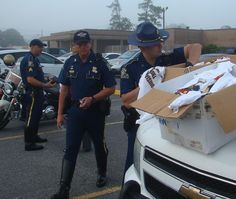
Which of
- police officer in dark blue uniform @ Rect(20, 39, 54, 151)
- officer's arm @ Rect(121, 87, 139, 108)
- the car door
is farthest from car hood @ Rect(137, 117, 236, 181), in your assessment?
the car door

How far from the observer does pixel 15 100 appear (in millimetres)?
8273

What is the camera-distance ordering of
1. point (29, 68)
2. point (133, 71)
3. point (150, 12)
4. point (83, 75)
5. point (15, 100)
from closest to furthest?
1. point (133, 71)
2. point (83, 75)
3. point (29, 68)
4. point (15, 100)
5. point (150, 12)

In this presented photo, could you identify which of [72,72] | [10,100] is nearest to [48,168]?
[72,72]

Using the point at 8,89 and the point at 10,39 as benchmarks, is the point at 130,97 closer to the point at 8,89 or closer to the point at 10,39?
the point at 8,89

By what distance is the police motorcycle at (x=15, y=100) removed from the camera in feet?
26.9

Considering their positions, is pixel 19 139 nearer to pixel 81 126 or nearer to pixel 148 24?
pixel 81 126

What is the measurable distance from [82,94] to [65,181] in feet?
3.05

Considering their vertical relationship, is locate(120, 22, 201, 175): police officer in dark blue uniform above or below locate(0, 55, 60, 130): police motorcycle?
above

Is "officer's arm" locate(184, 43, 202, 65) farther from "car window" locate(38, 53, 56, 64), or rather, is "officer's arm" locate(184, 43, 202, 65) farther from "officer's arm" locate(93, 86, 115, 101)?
"car window" locate(38, 53, 56, 64)

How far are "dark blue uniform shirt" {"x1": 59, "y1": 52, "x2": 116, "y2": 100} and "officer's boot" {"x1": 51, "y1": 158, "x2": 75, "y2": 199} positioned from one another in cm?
72

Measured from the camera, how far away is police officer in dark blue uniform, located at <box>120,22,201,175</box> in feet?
12.5

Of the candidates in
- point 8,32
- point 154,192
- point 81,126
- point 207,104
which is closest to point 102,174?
point 81,126

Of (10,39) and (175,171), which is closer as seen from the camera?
(175,171)

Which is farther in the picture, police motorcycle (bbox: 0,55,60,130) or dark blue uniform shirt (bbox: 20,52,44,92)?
police motorcycle (bbox: 0,55,60,130)
